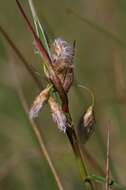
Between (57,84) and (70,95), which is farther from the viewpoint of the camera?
(70,95)

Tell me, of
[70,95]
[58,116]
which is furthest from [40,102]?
[70,95]

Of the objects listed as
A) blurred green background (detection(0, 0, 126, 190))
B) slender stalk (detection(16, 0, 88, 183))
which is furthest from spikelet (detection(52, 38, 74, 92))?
blurred green background (detection(0, 0, 126, 190))

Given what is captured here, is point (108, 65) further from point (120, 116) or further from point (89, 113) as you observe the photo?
point (89, 113)

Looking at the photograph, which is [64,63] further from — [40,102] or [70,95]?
[70,95]

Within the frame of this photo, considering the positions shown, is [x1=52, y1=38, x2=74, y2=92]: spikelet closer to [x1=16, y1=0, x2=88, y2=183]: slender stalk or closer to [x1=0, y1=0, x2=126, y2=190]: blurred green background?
[x1=16, y1=0, x2=88, y2=183]: slender stalk

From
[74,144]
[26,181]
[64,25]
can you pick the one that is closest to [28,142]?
[26,181]

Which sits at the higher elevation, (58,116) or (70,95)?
(58,116)
